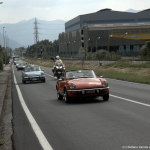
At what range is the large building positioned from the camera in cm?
11001

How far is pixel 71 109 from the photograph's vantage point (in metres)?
12.3

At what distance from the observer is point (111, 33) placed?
11756 cm

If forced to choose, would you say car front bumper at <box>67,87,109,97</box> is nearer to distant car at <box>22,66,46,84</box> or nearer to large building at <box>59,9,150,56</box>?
distant car at <box>22,66,46,84</box>

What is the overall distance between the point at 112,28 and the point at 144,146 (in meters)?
115

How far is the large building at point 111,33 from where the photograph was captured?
110 metres

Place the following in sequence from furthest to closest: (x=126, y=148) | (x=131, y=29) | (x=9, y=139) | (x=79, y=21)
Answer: (x=79, y=21)
(x=131, y=29)
(x=9, y=139)
(x=126, y=148)

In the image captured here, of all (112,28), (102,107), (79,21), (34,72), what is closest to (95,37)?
(112,28)

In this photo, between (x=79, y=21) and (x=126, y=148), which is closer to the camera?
(x=126, y=148)

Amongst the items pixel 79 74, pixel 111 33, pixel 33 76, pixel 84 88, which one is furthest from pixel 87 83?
pixel 111 33

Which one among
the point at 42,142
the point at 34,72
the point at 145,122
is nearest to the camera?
the point at 42,142

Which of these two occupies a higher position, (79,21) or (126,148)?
(79,21)

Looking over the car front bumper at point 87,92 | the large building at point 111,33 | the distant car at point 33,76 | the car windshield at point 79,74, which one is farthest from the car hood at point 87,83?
the large building at point 111,33

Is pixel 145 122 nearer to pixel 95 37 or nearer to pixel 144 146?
pixel 144 146

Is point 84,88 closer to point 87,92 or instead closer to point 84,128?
point 87,92
